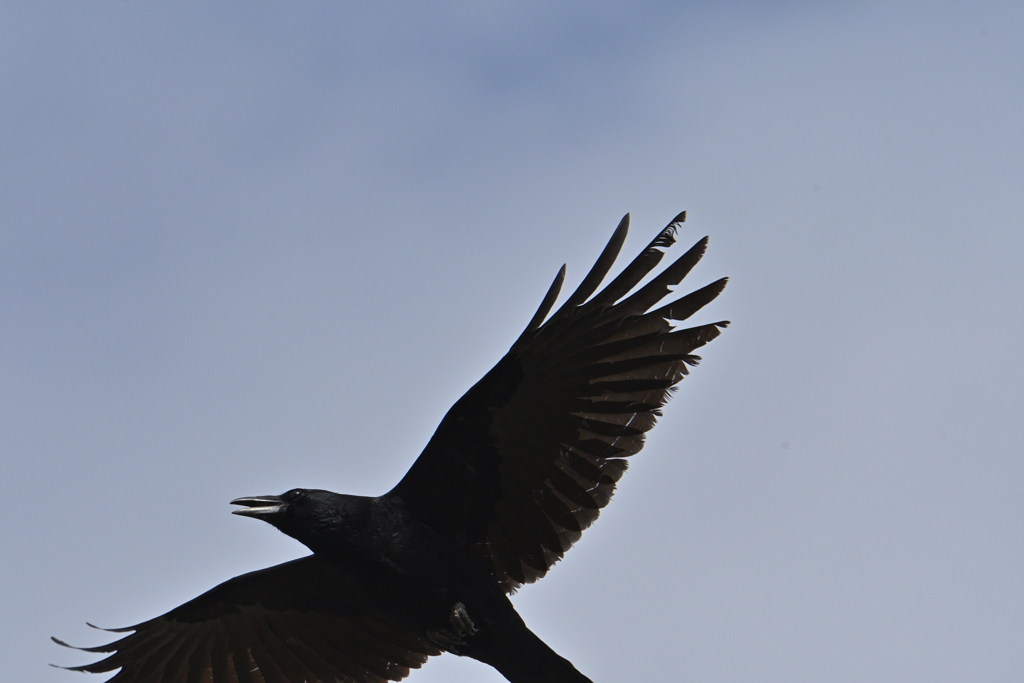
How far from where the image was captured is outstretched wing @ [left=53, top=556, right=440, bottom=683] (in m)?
10.3

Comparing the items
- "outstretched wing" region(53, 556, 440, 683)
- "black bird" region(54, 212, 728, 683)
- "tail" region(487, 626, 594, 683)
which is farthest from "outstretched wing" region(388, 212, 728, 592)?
"outstretched wing" region(53, 556, 440, 683)

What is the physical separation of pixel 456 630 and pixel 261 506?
1.97 meters

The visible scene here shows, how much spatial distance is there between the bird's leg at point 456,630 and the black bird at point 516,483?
15 millimetres

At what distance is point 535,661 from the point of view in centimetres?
894

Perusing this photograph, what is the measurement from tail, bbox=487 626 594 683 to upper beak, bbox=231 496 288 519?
2.23 meters

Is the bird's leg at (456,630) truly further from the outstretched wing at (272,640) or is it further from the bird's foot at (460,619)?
the outstretched wing at (272,640)

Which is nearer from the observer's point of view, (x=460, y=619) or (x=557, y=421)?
Result: (x=460, y=619)

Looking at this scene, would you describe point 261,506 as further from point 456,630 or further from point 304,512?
point 456,630

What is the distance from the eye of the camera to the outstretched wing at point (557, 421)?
857 cm

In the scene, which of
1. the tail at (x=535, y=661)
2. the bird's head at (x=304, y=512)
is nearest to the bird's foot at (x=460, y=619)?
the tail at (x=535, y=661)

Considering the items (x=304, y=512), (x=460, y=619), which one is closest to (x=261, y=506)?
(x=304, y=512)

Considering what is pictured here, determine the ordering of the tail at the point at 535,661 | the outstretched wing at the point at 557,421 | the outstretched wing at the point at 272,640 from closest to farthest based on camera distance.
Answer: the outstretched wing at the point at 557,421 < the tail at the point at 535,661 < the outstretched wing at the point at 272,640

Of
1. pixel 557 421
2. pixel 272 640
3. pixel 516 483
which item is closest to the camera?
pixel 557 421

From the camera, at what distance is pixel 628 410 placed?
884cm
